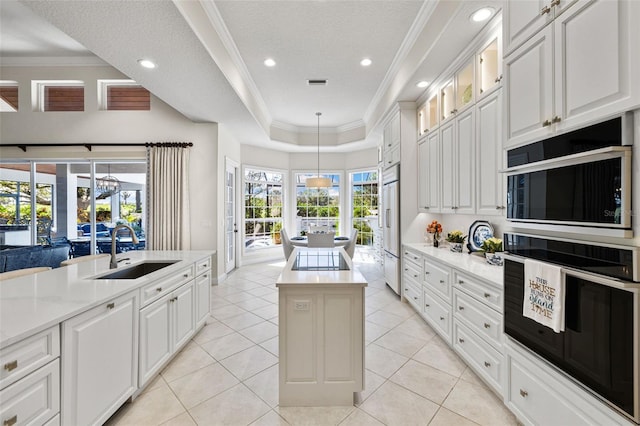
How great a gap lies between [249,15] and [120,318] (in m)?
2.96

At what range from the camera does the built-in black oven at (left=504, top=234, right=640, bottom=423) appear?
99 centimetres

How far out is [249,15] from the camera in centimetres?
274

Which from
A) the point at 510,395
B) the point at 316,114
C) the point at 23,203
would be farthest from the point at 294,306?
the point at 23,203

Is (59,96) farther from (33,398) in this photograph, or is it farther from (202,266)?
(33,398)

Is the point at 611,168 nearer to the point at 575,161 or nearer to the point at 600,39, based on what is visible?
the point at 575,161

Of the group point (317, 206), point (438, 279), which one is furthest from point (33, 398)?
point (317, 206)

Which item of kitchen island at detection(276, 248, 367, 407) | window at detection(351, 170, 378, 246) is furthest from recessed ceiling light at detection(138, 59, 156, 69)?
window at detection(351, 170, 378, 246)

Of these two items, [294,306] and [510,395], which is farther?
[294,306]

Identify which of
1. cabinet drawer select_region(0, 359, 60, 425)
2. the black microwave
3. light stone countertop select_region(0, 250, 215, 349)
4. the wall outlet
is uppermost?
the black microwave

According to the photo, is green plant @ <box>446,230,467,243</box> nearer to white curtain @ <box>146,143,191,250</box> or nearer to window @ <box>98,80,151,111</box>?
white curtain @ <box>146,143,191,250</box>

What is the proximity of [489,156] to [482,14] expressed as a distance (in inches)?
45.9

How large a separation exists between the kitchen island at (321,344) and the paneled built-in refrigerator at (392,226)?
2.37m

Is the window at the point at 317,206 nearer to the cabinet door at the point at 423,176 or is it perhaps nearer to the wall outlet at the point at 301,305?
the cabinet door at the point at 423,176

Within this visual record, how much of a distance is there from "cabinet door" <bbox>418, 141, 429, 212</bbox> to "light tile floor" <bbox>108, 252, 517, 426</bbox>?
5.09 feet
